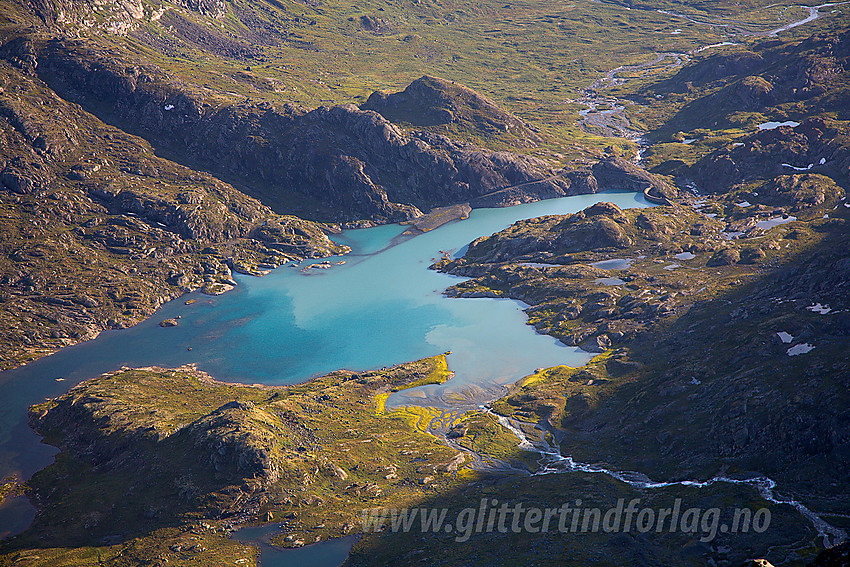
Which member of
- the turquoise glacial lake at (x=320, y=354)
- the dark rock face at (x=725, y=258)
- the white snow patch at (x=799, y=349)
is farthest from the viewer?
the dark rock face at (x=725, y=258)

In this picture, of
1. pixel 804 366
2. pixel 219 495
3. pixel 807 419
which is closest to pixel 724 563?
pixel 807 419

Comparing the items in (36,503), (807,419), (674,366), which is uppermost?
(807,419)

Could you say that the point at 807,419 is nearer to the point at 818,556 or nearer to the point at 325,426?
the point at 818,556

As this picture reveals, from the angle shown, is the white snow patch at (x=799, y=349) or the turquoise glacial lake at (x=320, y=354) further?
the turquoise glacial lake at (x=320, y=354)

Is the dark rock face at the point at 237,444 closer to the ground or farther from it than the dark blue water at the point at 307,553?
farther from it

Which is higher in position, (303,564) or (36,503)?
(303,564)

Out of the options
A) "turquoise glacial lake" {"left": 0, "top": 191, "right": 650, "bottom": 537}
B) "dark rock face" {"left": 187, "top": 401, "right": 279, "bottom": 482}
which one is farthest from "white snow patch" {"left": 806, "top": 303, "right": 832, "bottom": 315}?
"dark rock face" {"left": 187, "top": 401, "right": 279, "bottom": 482}

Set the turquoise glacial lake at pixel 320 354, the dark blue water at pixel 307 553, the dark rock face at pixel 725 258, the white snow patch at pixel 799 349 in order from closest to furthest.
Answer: the dark blue water at pixel 307 553 < the white snow patch at pixel 799 349 < the turquoise glacial lake at pixel 320 354 < the dark rock face at pixel 725 258

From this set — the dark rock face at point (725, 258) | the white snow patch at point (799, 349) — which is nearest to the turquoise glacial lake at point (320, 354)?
the white snow patch at point (799, 349)

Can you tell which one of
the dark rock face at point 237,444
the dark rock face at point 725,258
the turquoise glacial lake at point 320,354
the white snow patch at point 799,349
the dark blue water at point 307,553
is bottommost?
the turquoise glacial lake at point 320,354

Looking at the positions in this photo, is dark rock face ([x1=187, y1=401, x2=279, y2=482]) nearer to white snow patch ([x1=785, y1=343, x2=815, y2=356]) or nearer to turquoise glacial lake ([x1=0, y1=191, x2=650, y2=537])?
turquoise glacial lake ([x1=0, y1=191, x2=650, y2=537])

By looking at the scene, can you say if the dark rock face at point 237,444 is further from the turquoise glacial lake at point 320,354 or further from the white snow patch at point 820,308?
the white snow patch at point 820,308
